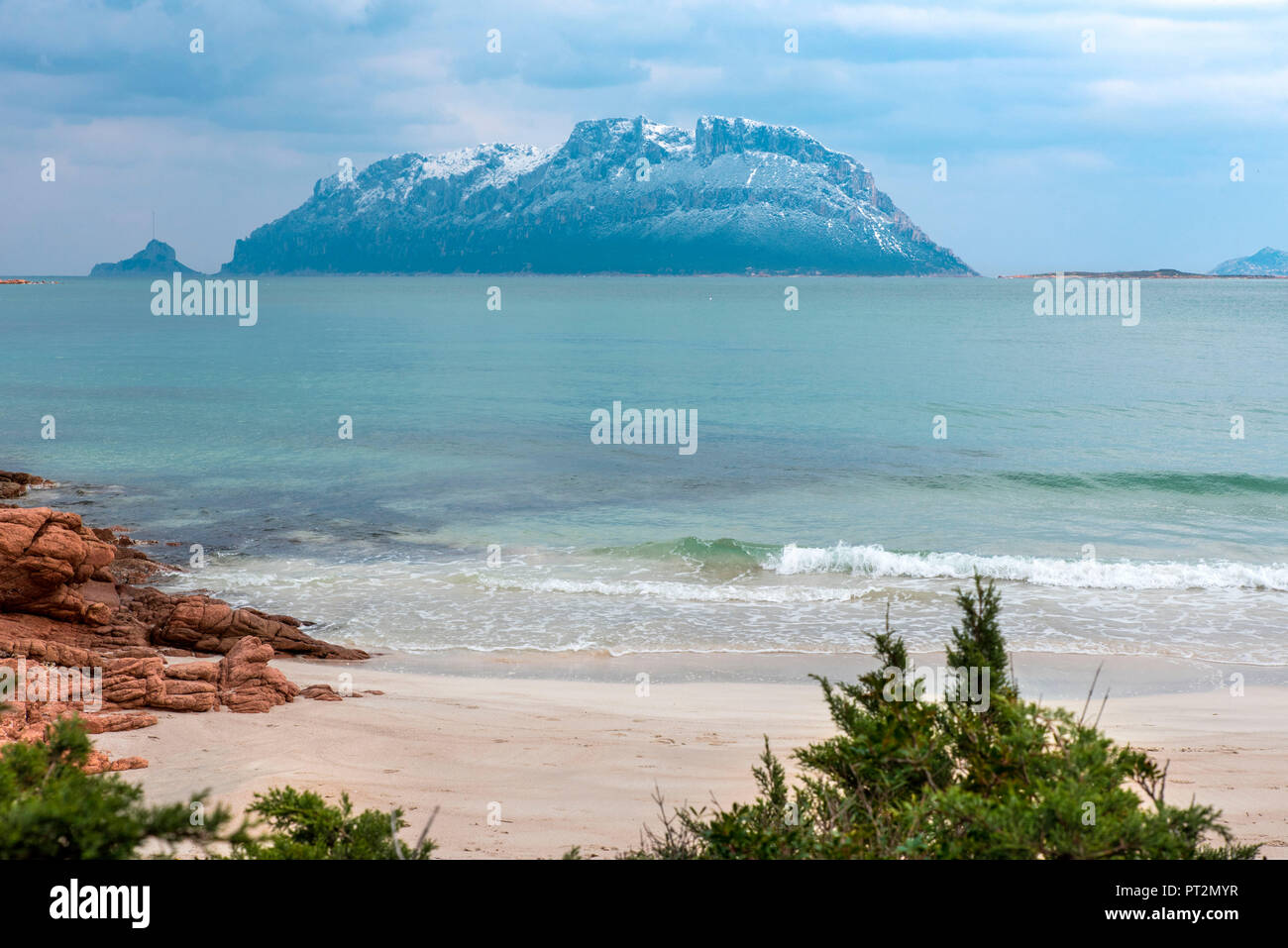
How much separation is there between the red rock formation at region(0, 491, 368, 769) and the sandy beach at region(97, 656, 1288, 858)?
0.46 metres

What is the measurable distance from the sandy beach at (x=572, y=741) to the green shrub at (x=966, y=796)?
8.38 ft

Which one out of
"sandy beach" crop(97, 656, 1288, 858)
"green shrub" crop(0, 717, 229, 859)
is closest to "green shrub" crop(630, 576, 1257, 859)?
"green shrub" crop(0, 717, 229, 859)

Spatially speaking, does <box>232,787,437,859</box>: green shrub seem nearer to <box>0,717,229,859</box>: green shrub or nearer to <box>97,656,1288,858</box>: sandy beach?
<box>0,717,229,859</box>: green shrub

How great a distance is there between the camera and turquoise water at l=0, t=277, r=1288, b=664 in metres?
16.3

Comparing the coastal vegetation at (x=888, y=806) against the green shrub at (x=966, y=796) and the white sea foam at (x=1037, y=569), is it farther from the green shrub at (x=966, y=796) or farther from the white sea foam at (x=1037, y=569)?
the white sea foam at (x=1037, y=569)

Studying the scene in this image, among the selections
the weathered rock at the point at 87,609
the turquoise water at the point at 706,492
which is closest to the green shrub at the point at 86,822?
the weathered rock at the point at 87,609

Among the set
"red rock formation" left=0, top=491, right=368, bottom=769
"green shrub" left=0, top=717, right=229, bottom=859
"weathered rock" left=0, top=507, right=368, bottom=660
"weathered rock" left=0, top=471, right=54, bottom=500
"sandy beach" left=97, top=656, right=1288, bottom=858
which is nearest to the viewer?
"green shrub" left=0, top=717, right=229, bottom=859

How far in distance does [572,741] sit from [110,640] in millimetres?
7288

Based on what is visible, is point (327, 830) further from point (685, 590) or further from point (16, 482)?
point (16, 482)

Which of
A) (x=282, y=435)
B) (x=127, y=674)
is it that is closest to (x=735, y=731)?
(x=127, y=674)

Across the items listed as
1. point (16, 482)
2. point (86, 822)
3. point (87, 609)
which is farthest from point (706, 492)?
point (86, 822)

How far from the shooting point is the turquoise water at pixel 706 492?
1634 cm
